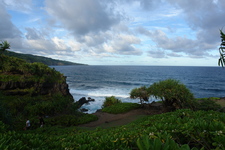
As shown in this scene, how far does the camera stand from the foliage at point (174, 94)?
1667cm

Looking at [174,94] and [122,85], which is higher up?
[174,94]

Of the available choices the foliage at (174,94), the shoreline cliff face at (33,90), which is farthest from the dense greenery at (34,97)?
the foliage at (174,94)

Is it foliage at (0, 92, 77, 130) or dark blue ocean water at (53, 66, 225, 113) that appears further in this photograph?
dark blue ocean water at (53, 66, 225, 113)

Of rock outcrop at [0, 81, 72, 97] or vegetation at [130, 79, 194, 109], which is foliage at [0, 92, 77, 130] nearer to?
rock outcrop at [0, 81, 72, 97]

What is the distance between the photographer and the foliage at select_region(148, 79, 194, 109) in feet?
54.7

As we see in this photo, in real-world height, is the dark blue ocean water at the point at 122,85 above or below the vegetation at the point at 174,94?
below

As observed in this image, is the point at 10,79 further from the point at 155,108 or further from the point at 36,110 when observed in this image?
the point at 155,108

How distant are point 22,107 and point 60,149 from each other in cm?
1862

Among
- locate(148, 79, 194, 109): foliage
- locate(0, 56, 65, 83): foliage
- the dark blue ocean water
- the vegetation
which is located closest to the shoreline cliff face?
locate(0, 56, 65, 83): foliage

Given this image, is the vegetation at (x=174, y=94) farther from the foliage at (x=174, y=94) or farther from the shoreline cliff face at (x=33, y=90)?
the shoreline cliff face at (x=33, y=90)

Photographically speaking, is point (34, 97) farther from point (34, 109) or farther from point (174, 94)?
point (174, 94)

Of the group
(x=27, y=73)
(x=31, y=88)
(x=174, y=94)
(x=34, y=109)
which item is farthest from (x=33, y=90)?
(x=174, y=94)

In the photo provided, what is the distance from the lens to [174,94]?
55.0 ft

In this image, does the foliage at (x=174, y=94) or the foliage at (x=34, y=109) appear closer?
the foliage at (x=34, y=109)
